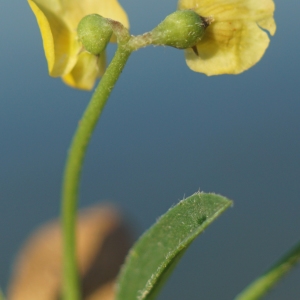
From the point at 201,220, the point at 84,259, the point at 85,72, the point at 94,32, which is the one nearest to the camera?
the point at 201,220

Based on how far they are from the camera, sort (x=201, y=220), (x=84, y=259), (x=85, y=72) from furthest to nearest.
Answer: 1. (x=84, y=259)
2. (x=85, y=72)
3. (x=201, y=220)

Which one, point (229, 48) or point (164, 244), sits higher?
point (229, 48)

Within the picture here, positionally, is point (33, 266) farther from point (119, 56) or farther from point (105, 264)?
point (119, 56)

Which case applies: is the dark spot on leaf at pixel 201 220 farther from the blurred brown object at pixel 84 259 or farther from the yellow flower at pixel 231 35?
the blurred brown object at pixel 84 259

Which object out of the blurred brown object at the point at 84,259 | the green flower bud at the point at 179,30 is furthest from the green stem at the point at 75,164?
the blurred brown object at the point at 84,259

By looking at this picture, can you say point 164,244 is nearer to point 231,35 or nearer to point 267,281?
point 267,281

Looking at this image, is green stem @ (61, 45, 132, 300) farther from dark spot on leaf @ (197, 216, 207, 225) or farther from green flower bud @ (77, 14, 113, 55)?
dark spot on leaf @ (197, 216, 207, 225)

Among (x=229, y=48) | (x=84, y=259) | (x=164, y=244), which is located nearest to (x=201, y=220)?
(x=164, y=244)
